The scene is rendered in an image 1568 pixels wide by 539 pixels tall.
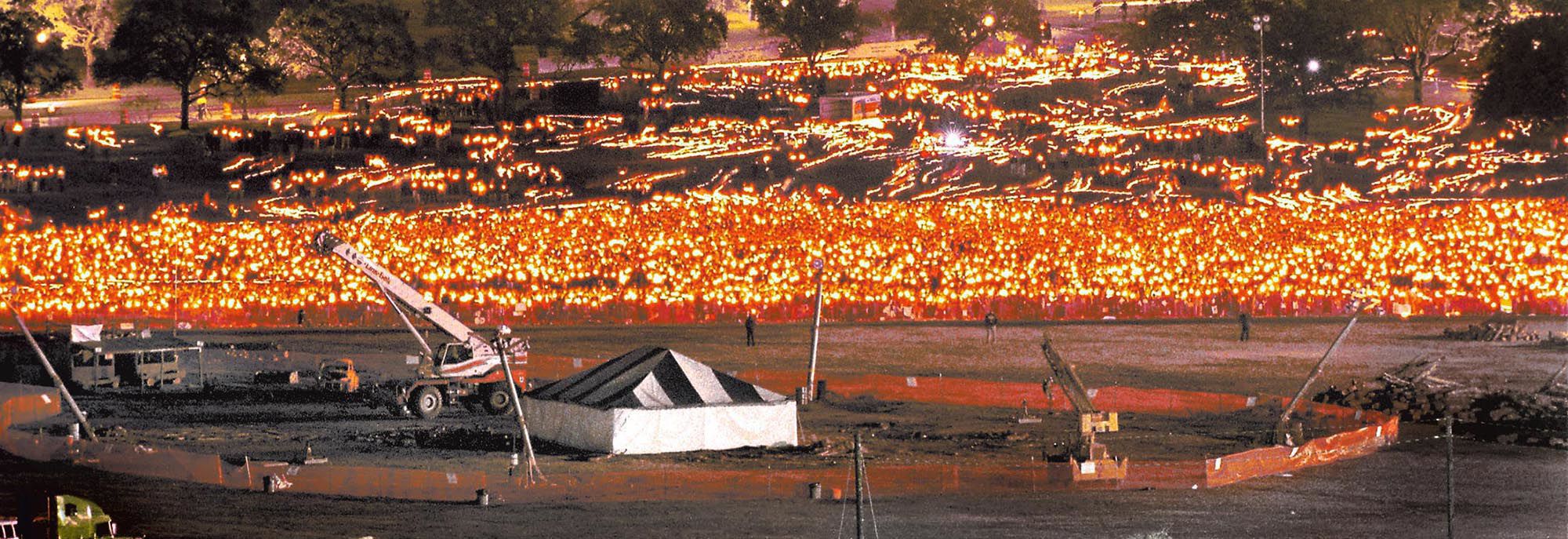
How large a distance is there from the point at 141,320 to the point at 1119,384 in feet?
100

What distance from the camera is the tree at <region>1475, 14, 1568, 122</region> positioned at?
67812 mm

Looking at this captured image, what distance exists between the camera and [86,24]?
94625mm

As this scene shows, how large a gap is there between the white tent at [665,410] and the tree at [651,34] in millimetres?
54014

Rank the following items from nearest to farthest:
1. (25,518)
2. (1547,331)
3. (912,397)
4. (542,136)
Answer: (25,518)
(912,397)
(1547,331)
(542,136)

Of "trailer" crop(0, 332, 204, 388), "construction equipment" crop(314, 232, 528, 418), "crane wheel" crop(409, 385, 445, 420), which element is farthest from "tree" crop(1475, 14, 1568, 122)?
"trailer" crop(0, 332, 204, 388)

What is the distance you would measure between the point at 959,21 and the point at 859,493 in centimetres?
7027

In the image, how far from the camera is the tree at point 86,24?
300ft

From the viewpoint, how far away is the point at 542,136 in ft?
251

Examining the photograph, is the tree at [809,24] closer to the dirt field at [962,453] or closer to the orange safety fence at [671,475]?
the dirt field at [962,453]

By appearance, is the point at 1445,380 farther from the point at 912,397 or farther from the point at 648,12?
the point at 648,12

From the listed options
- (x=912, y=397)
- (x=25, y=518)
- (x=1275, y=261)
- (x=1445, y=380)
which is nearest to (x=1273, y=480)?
(x=912, y=397)

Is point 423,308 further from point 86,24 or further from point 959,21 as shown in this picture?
point 86,24

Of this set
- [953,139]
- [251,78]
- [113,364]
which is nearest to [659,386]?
[113,364]


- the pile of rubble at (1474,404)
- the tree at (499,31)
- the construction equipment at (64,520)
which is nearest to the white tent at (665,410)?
the construction equipment at (64,520)
